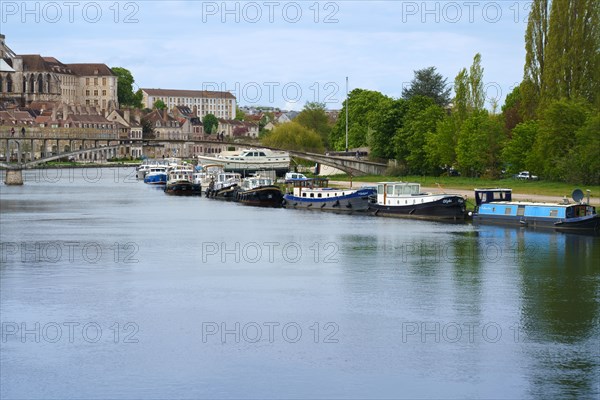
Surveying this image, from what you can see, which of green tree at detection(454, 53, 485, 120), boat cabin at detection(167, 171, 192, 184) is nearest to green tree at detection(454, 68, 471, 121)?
green tree at detection(454, 53, 485, 120)

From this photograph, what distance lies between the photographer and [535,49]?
264 feet

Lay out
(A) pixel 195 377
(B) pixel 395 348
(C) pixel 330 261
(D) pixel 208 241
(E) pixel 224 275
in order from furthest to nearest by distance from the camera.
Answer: (D) pixel 208 241 → (C) pixel 330 261 → (E) pixel 224 275 → (B) pixel 395 348 → (A) pixel 195 377

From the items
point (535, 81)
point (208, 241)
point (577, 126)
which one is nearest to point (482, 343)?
point (208, 241)

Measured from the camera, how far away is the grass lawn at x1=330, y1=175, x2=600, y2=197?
66238 millimetres

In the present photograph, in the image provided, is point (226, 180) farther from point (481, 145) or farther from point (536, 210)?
point (536, 210)

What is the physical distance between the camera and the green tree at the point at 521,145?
75.9 metres

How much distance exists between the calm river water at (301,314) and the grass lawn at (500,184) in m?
14.0

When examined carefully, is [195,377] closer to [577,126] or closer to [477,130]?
[577,126]

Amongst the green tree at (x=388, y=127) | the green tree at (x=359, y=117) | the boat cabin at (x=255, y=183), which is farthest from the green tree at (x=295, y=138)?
the boat cabin at (x=255, y=183)

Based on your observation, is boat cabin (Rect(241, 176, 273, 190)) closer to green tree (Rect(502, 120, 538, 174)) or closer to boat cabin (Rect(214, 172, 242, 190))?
boat cabin (Rect(214, 172, 242, 190))

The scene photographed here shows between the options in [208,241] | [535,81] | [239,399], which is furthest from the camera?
[535,81]

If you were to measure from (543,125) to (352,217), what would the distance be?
16017mm

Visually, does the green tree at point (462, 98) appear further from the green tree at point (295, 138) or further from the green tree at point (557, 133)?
the green tree at point (295, 138)

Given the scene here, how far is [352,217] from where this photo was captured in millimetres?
64250
